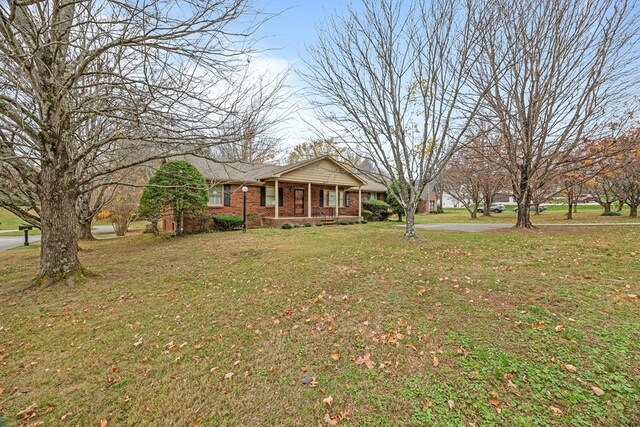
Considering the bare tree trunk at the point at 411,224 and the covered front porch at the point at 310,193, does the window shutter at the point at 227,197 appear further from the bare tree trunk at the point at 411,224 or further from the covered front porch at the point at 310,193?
the bare tree trunk at the point at 411,224

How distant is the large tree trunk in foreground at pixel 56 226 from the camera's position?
573cm

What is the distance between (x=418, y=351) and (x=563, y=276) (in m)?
4.06

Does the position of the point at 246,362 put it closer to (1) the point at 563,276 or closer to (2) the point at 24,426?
(2) the point at 24,426

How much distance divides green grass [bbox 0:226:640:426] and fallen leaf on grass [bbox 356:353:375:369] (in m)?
0.05

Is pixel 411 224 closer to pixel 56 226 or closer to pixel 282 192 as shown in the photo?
pixel 56 226

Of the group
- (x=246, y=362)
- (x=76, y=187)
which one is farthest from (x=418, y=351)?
(x=76, y=187)

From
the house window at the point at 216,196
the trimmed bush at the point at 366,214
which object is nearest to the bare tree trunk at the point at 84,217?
the house window at the point at 216,196

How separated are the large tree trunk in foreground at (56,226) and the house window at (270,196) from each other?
12.5m

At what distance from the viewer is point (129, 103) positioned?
211 inches

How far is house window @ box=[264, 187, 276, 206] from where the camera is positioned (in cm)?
1842

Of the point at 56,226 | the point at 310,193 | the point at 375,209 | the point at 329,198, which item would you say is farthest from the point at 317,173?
the point at 56,226

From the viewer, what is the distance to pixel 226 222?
50.3ft

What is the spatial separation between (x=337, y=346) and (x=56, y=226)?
642 cm

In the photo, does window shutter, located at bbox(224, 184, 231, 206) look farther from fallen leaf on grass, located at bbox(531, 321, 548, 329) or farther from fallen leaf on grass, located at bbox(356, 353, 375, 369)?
→ fallen leaf on grass, located at bbox(531, 321, 548, 329)
